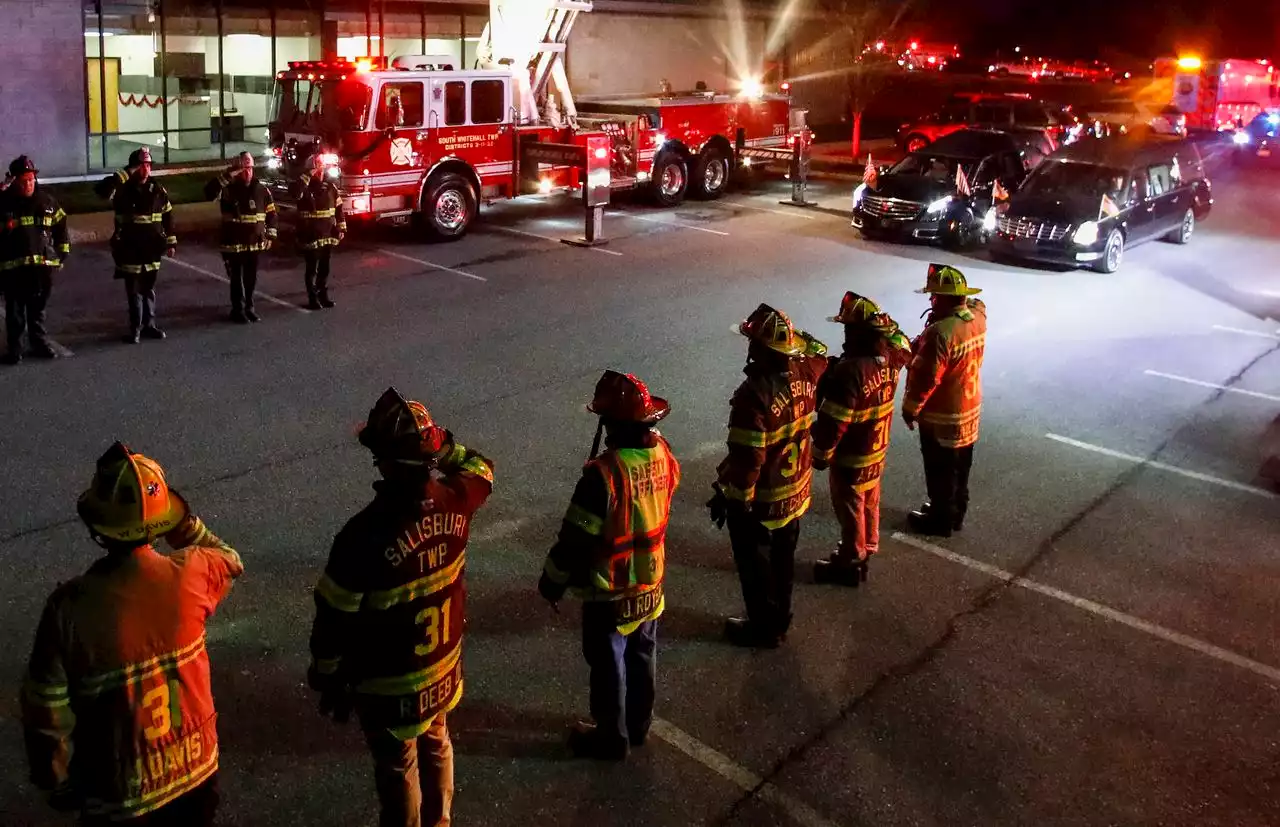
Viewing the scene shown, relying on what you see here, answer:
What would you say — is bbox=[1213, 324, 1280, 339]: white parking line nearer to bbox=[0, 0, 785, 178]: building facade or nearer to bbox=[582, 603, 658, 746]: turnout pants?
bbox=[582, 603, 658, 746]: turnout pants

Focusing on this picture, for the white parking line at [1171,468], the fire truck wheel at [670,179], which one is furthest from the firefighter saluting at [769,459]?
the fire truck wheel at [670,179]

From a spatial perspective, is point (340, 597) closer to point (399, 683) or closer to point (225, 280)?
point (399, 683)

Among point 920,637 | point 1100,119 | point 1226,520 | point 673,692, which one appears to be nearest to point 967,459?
point 920,637

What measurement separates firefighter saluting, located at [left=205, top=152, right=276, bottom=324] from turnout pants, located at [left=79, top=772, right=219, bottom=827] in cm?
876

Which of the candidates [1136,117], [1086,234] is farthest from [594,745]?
[1136,117]

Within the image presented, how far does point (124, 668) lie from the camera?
10.5 feet

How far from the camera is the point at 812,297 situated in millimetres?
13766

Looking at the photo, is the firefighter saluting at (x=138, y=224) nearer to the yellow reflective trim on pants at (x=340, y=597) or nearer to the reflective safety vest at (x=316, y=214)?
the reflective safety vest at (x=316, y=214)

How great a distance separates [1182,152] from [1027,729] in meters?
Result: 16.1

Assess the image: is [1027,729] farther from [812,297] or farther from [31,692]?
[812,297]

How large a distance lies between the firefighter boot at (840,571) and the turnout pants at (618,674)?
203 centimetres

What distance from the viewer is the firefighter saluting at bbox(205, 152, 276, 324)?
446 inches

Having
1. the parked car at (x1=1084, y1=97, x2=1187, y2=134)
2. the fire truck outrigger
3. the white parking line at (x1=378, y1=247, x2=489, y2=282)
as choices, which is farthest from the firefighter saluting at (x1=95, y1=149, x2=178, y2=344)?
the parked car at (x1=1084, y1=97, x2=1187, y2=134)

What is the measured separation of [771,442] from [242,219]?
792 cm
